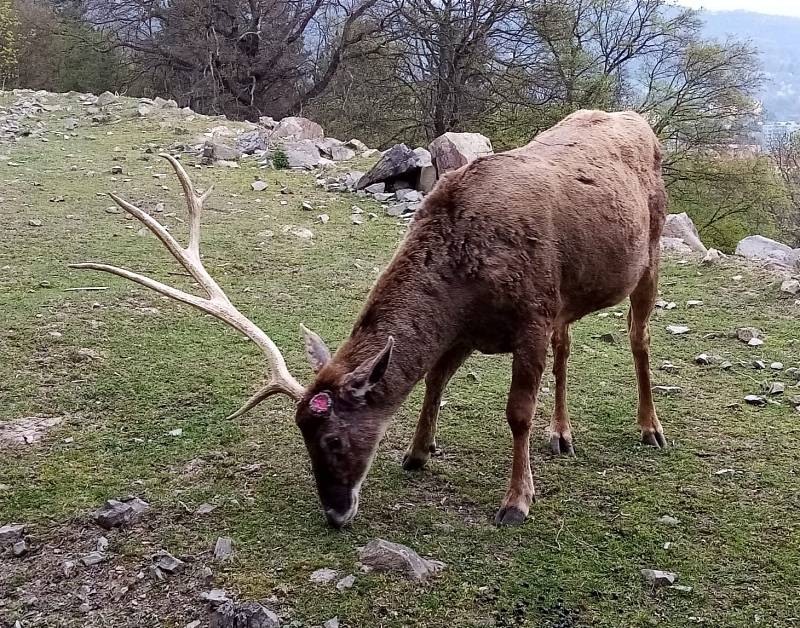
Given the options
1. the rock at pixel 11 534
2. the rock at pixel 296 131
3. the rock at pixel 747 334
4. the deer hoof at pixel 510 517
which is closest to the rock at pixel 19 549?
the rock at pixel 11 534

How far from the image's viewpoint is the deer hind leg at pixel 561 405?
195 inches

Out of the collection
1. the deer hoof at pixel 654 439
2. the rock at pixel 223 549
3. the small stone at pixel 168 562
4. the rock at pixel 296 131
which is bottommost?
the small stone at pixel 168 562

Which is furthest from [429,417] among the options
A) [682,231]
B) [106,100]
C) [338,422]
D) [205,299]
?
[106,100]

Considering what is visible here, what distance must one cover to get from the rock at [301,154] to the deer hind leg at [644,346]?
8.31 metres

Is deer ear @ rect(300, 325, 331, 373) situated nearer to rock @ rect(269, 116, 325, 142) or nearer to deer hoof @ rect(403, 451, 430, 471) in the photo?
deer hoof @ rect(403, 451, 430, 471)

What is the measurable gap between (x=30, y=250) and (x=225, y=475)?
498 centimetres

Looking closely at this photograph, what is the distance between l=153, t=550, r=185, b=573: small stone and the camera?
12.0 ft

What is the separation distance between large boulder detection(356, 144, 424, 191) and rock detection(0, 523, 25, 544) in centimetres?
806

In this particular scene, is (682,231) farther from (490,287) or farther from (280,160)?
(490,287)

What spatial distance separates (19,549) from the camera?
12.5 ft

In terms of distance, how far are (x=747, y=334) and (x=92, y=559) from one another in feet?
16.8

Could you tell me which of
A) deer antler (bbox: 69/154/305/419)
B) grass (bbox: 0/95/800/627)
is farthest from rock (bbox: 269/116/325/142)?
deer antler (bbox: 69/154/305/419)

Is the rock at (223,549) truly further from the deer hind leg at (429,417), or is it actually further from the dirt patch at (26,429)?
the dirt patch at (26,429)

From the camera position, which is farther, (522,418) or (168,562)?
(522,418)
